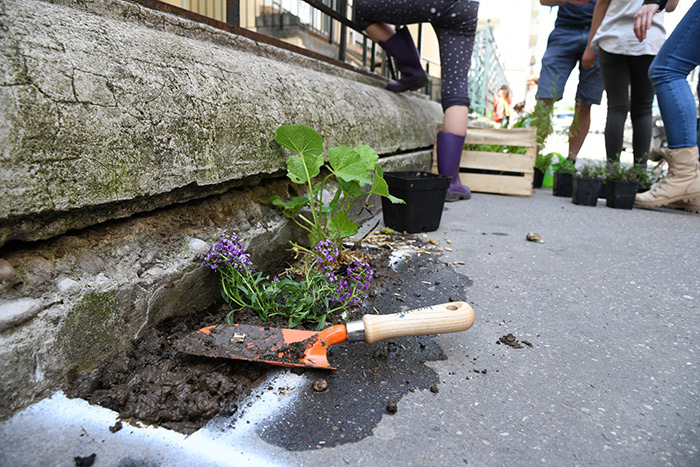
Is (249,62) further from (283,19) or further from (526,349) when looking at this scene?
(283,19)

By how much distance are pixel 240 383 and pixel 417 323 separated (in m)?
0.46

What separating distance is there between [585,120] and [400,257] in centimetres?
336

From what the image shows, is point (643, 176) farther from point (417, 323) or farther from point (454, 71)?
point (417, 323)

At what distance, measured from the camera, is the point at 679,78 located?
9.47 feet

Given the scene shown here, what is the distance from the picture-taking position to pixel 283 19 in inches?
201

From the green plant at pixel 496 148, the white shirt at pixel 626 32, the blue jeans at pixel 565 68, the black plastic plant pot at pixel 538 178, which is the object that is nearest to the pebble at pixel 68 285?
the green plant at pixel 496 148

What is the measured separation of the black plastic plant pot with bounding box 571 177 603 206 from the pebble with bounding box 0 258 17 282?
3580mm

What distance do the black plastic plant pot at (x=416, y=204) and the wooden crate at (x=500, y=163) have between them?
130cm

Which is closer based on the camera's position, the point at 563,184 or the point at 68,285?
the point at 68,285

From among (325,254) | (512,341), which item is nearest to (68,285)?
(325,254)

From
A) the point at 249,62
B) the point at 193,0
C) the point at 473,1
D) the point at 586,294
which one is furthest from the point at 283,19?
the point at 586,294

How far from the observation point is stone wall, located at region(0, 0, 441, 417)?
35.4 inches

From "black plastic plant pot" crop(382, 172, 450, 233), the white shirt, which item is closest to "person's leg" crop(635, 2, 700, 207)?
the white shirt

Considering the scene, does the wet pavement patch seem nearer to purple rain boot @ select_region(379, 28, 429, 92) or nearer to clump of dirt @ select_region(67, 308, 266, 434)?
clump of dirt @ select_region(67, 308, 266, 434)
